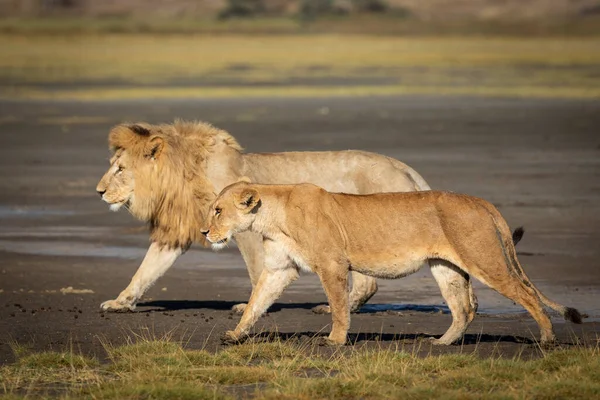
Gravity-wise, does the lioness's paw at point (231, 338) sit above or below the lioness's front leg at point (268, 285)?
below

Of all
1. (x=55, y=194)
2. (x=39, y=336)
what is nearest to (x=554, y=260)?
(x=39, y=336)

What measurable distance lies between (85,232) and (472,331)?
281 inches

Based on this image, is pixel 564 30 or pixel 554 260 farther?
pixel 564 30

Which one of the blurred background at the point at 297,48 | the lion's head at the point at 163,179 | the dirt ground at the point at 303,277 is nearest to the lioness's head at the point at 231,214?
the dirt ground at the point at 303,277

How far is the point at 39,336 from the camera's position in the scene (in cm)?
1101

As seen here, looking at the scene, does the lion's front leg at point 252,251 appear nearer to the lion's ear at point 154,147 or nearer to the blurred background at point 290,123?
the blurred background at point 290,123

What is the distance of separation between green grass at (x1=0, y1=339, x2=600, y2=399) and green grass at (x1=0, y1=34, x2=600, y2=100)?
3085 centimetres

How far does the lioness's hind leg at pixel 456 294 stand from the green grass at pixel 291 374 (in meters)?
0.68

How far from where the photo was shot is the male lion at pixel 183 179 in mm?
12406

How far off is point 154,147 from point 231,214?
2087 mm

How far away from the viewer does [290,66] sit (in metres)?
58.5

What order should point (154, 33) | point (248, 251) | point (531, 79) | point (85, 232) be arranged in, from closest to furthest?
1. point (248, 251)
2. point (85, 232)
3. point (531, 79)
4. point (154, 33)

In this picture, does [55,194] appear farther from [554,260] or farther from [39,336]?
[39,336]

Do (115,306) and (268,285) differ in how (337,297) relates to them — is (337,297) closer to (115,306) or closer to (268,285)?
(268,285)
